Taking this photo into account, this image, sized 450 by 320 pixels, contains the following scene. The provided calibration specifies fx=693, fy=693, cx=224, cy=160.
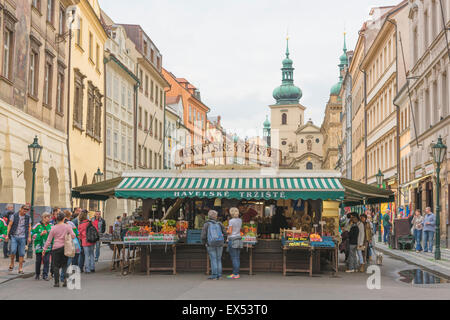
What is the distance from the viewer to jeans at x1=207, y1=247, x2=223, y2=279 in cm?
1633

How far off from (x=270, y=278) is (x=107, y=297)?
5054mm

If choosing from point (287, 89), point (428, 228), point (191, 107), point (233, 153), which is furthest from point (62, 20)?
point (287, 89)

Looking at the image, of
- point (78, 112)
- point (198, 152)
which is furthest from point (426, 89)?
point (78, 112)

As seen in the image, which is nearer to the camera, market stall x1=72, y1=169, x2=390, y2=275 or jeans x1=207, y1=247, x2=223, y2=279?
jeans x1=207, y1=247, x2=223, y2=279

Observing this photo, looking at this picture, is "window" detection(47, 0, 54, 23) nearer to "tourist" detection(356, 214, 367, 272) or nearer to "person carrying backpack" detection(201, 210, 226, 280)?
"person carrying backpack" detection(201, 210, 226, 280)

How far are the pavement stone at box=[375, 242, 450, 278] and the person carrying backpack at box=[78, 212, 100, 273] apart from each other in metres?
9.11

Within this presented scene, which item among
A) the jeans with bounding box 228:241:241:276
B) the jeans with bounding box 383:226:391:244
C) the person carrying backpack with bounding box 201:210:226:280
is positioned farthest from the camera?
the jeans with bounding box 383:226:391:244

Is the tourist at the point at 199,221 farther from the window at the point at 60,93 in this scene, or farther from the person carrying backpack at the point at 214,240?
the window at the point at 60,93

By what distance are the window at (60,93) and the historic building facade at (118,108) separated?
35.0 ft

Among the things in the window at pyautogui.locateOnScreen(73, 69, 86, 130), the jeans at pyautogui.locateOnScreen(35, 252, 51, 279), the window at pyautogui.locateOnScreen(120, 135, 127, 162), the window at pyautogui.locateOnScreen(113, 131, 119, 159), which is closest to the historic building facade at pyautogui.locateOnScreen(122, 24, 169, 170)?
the window at pyautogui.locateOnScreen(120, 135, 127, 162)

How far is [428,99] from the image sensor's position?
34.2 meters

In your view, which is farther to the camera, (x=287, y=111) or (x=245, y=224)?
(x=287, y=111)

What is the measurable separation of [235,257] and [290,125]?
145 m

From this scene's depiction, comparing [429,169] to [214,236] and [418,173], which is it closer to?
[418,173]
